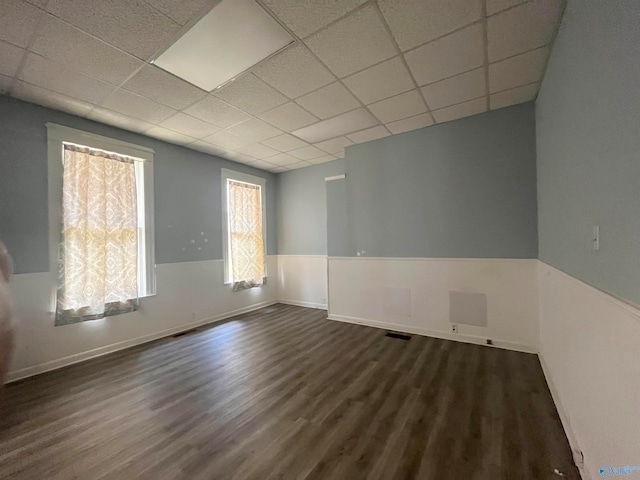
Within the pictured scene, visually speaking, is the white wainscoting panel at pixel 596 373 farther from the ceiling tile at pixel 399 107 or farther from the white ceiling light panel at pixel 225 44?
the white ceiling light panel at pixel 225 44

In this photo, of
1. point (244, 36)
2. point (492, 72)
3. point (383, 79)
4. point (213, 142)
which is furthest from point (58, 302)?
point (492, 72)

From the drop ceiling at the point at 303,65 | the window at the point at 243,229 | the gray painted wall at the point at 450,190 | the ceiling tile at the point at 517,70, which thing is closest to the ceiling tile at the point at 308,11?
Answer: the drop ceiling at the point at 303,65

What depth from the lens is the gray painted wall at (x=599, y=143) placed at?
36.5 inches

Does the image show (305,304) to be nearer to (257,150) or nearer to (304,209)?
(304,209)

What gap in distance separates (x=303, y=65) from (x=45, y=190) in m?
3.10

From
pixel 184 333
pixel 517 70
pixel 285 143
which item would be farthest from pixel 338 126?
pixel 184 333

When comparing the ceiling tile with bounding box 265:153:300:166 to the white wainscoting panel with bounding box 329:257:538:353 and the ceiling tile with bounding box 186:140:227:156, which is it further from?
the white wainscoting panel with bounding box 329:257:538:353

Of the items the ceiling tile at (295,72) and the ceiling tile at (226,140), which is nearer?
the ceiling tile at (295,72)

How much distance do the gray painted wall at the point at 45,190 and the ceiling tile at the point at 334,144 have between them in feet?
5.86

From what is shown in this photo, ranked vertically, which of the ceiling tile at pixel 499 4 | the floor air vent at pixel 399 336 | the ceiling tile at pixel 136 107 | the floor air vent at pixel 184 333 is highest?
the ceiling tile at pixel 499 4

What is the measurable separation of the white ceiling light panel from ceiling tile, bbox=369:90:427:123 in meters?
1.39

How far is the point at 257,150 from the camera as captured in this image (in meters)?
4.42

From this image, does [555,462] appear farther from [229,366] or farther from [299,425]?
[229,366]

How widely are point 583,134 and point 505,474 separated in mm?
1912
